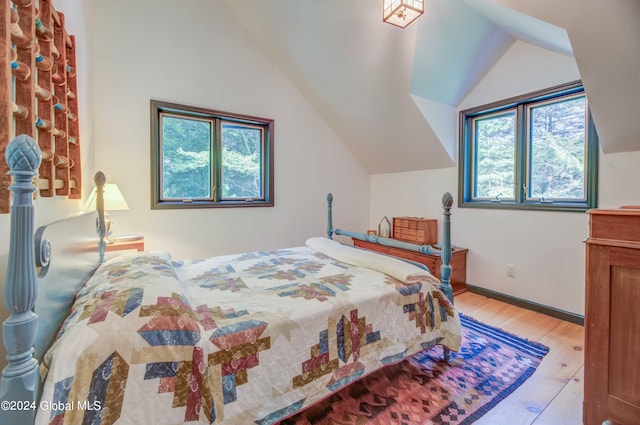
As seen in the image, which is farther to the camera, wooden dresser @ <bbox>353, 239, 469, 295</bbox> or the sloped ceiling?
wooden dresser @ <bbox>353, 239, 469, 295</bbox>

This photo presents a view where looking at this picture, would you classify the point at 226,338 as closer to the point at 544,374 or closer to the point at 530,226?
the point at 544,374

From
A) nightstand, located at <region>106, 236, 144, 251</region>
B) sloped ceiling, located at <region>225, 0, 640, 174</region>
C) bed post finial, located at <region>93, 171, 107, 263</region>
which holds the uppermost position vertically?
sloped ceiling, located at <region>225, 0, 640, 174</region>

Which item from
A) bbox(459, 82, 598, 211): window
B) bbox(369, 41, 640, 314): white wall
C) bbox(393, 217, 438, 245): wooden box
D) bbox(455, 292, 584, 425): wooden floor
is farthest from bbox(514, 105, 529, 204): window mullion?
bbox(455, 292, 584, 425): wooden floor

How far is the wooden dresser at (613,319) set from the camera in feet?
3.69

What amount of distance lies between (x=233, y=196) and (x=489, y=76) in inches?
124

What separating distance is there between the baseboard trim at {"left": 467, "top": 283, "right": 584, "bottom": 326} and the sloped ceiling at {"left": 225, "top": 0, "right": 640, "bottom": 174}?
1.44 meters

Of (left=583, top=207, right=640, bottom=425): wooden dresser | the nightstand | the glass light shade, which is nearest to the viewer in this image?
(left=583, top=207, right=640, bottom=425): wooden dresser

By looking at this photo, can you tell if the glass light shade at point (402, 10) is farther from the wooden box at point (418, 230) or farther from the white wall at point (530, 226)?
the wooden box at point (418, 230)

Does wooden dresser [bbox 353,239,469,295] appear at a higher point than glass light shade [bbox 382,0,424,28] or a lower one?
lower

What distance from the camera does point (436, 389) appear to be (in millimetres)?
1578

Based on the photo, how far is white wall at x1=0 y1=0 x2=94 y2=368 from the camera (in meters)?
1.33

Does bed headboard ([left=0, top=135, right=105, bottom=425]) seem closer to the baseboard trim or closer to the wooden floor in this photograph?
the wooden floor

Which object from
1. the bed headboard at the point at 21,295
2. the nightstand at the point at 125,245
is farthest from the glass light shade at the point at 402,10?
the nightstand at the point at 125,245

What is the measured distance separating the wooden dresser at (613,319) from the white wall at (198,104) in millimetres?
3013
